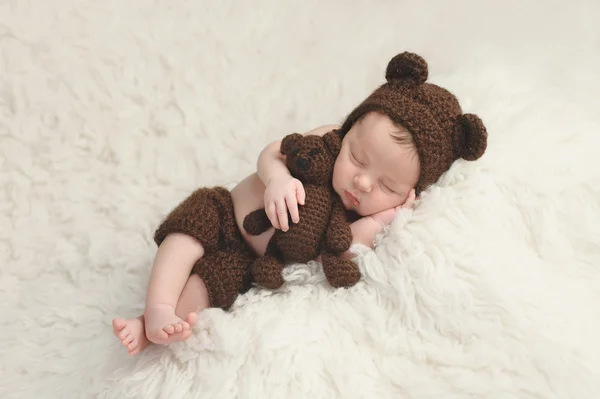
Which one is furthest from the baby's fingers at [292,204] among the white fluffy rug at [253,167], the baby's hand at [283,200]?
the white fluffy rug at [253,167]

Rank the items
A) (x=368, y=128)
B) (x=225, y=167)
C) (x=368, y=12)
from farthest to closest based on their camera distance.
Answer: (x=368, y=12), (x=225, y=167), (x=368, y=128)

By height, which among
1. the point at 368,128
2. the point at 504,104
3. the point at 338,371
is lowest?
the point at 338,371

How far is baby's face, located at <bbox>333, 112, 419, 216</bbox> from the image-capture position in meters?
0.89

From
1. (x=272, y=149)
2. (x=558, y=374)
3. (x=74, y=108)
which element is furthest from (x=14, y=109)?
(x=558, y=374)

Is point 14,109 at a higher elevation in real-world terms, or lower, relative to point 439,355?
higher

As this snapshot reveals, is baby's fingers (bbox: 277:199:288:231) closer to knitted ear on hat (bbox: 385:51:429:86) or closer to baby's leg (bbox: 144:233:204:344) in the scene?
baby's leg (bbox: 144:233:204:344)

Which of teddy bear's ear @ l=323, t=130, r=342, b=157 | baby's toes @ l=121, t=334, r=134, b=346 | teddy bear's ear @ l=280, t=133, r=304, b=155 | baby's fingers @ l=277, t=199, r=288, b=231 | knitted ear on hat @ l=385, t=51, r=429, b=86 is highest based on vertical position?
knitted ear on hat @ l=385, t=51, r=429, b=86

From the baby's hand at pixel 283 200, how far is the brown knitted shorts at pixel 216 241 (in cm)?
10

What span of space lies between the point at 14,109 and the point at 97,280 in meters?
0.43

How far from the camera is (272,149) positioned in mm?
995

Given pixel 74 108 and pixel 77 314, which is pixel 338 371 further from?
pixel 74 108

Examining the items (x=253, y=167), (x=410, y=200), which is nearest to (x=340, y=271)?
(x=410, y=200)

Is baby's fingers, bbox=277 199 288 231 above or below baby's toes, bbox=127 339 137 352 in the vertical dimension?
above

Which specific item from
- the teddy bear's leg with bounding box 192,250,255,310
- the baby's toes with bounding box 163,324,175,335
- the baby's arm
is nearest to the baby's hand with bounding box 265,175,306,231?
the baby's arm
